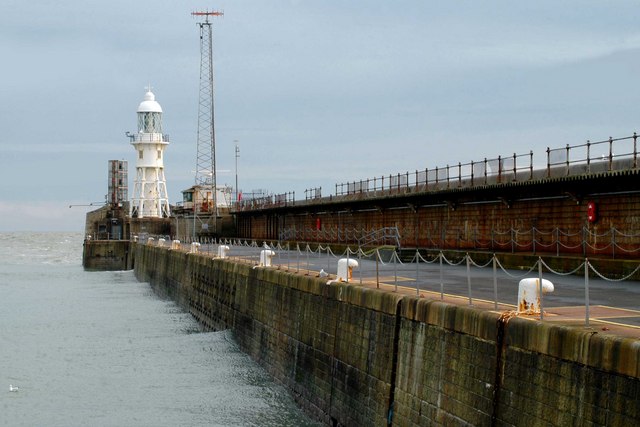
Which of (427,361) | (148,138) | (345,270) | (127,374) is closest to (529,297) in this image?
(427,361)

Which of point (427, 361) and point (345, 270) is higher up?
point (345, 270)

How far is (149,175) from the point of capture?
103000mm

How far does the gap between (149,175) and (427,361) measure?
9042 centimetres

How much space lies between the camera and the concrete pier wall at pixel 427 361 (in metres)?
11.1

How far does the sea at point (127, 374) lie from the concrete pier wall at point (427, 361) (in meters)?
1.30

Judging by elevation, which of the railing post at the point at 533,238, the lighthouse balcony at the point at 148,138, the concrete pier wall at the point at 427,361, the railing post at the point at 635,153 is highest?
the lighthouse balcony at the point at 148,138

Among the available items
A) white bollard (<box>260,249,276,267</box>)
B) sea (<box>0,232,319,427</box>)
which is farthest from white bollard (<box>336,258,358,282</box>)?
white bollard (<box>260,249,276,267</box>)

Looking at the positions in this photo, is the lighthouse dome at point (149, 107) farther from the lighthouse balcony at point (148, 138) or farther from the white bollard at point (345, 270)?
the white bollard at point (345, 270)

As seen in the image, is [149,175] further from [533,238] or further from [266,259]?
[533,238]

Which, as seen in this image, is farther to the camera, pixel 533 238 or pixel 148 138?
pixel 148 138

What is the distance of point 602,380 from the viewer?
1087 cm

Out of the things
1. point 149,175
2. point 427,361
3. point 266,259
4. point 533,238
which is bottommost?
point 427,361

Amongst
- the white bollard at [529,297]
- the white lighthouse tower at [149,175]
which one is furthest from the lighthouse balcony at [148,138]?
the white bollard at [529,297]

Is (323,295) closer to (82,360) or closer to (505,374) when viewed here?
(505,374)
